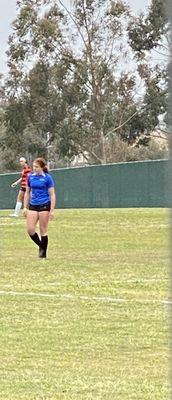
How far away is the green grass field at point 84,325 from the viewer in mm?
6367

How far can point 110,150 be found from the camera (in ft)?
187

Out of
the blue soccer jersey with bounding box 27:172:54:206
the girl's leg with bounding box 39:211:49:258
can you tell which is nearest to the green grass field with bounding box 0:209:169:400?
the girl's leg with bounding box 39:211:49:258

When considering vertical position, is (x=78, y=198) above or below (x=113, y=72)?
below

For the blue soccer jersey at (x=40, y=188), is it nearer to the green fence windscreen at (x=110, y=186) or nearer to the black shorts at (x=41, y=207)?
the black shorts at (x=41, y=207)

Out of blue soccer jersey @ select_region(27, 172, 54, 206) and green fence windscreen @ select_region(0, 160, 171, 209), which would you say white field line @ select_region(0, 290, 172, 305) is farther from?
green fence windscreen @ select_region(0, 160, 171, 209)

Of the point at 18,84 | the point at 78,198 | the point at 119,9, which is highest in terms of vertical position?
the point at 119,9

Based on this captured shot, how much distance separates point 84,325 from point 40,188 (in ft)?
25.4

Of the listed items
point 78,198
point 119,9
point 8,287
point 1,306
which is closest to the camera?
point 1,306

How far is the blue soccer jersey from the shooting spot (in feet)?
54.0

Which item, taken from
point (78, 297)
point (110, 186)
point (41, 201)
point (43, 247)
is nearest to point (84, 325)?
point (78, 297)

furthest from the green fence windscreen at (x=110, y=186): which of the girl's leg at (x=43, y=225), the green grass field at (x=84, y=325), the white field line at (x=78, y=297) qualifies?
the white field line at (x=78, y=297)

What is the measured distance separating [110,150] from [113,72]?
23.1ft

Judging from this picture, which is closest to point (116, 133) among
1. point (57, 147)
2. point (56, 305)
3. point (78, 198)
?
point (57, 147)

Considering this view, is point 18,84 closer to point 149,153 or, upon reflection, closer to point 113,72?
point 113,72
